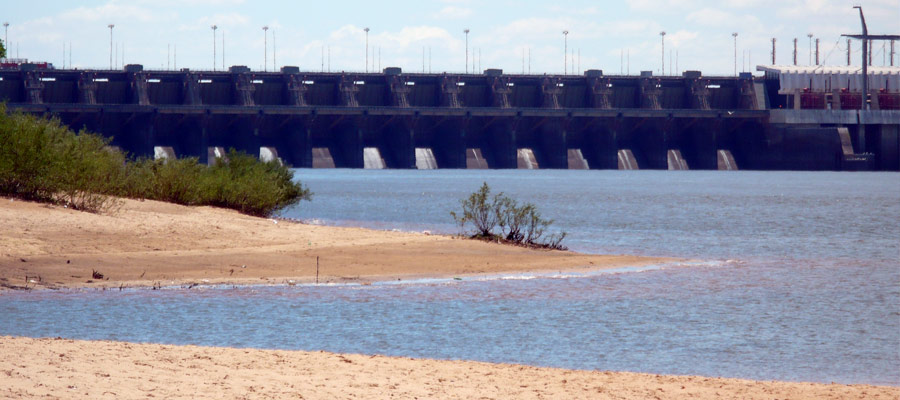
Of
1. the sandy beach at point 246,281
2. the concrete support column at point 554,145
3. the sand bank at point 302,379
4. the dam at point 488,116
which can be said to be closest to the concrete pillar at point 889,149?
the dam at point 488,116

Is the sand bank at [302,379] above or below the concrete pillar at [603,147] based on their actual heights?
below

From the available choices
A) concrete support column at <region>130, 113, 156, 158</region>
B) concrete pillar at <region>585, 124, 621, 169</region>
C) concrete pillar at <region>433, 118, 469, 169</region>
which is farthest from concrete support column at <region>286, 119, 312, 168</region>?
concrete pillar at <region>585, 124, 621, 169</region>

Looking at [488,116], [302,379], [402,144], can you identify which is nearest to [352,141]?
[402,144]

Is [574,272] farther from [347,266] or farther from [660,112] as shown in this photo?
[660,112]

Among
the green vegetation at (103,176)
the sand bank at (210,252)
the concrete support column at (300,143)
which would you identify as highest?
A: the concrete support column at (300,143)

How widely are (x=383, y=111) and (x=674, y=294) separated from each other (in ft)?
264

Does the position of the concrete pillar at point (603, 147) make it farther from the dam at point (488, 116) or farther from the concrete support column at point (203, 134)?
the concrete support column at point (203, 134)

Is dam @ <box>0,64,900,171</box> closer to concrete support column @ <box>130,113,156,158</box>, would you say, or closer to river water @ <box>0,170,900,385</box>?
concrete support column @ <box>130,113,156,158</box>

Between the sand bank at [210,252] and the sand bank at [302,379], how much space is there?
775 cm

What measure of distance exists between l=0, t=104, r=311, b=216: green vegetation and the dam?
6082 centimetres

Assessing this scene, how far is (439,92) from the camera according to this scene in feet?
351

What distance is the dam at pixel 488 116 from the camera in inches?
3807

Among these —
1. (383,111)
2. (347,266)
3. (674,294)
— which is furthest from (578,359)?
(383,111)

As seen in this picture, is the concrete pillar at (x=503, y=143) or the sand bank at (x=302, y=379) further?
the concrete pillar at (x=503, y=143)
